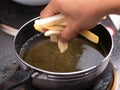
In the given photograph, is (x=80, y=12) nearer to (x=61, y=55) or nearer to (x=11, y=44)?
(x=61, y=55)

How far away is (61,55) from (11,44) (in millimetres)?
186

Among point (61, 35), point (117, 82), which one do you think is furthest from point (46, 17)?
point (117, 82)

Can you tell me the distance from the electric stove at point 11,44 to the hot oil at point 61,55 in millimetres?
46

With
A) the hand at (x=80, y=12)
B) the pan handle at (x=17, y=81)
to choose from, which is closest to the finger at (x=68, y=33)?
the hand at (x=80, y=12)

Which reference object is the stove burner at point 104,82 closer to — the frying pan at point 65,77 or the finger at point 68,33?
the frying pan at point 65,77

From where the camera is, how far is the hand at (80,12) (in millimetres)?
549

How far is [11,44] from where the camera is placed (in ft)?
2.49

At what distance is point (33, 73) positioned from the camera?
1.74 ft

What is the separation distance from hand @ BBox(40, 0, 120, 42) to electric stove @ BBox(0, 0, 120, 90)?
128mm

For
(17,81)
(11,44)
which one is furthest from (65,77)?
(11,44)

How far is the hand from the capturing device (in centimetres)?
55

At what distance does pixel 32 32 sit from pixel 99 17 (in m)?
0.18

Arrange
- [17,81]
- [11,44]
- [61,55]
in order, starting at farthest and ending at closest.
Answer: [11,44], [61,55], [17,81]

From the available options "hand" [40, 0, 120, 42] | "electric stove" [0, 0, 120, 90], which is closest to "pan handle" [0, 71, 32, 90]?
"electric stove" [0, 0, 120, 90]
